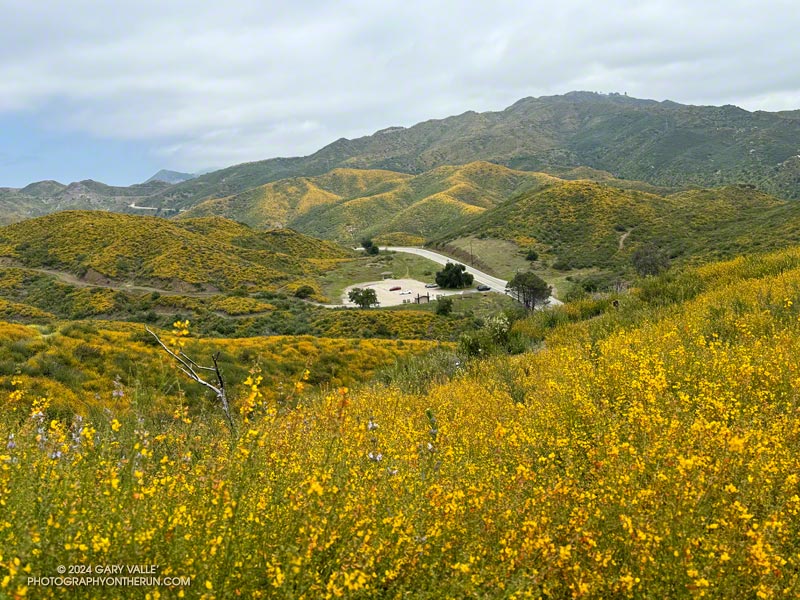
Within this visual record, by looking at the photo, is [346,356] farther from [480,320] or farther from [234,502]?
[480,320]

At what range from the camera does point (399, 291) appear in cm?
6906

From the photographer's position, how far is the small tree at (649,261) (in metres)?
52.5

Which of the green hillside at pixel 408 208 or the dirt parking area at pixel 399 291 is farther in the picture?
the green hillside at pixel 408 208

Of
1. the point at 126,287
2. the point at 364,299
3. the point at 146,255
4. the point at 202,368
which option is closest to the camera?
the point at 202,368

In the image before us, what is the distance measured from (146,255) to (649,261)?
64.7 meters

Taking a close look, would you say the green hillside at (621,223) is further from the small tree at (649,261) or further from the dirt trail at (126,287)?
the dirt trail at (126,287)

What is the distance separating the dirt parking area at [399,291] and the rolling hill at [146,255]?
30.7 feet

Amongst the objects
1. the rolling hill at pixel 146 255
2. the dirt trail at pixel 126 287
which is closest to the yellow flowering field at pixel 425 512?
the dirt trail at pixel 126 287

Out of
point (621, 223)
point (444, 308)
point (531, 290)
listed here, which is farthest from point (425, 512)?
point (621, 223)

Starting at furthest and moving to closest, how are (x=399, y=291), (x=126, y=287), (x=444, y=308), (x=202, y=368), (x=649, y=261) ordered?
(x=399, y=291)
(x=126, y=287)
(x=649, y=261)
(x=444, y=308)
(x=202, y=368)

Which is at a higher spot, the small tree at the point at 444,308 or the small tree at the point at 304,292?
the small tree at the point at 304,292

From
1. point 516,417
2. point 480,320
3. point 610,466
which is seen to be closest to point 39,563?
point 610,466

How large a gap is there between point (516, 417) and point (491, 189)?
183671mm

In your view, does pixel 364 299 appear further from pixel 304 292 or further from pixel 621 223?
pixel 621 223
